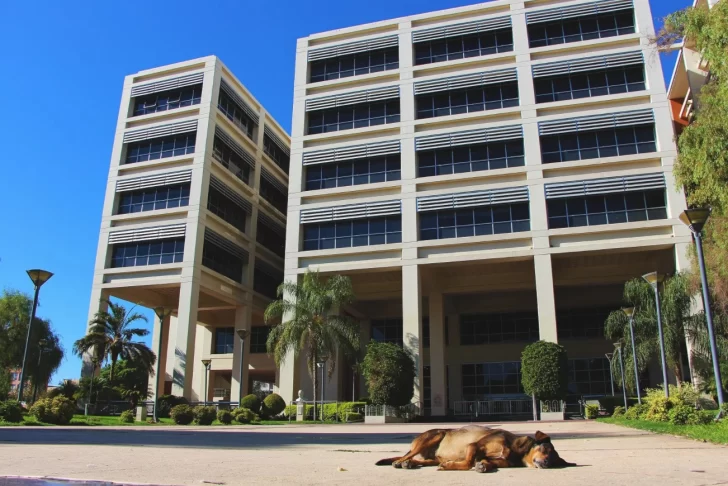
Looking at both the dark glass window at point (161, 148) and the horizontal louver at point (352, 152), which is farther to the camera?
the dark glass window at point (161, 148)

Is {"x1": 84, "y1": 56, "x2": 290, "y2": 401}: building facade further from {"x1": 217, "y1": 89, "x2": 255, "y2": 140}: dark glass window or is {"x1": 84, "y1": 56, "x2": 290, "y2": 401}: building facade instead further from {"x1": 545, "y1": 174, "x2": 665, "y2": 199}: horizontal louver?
{"x1": 545, "y1": 174, "x2": 665, "y2": 199}: horizontal louver

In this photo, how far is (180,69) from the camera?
149ft

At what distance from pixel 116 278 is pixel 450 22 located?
2934 centimetres

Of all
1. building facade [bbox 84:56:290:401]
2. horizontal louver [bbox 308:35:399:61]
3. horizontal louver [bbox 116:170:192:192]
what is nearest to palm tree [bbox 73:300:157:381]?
building facade [bbox 84:56:290:401]

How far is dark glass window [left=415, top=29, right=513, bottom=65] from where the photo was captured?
41.1 metres

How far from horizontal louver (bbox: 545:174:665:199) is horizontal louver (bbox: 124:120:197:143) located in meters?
25.2

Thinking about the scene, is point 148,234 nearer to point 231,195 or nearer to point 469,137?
point 231,195

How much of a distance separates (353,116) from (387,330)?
57.9ft

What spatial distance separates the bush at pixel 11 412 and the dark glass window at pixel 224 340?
31007 mm

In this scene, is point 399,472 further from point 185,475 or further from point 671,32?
point 671,32

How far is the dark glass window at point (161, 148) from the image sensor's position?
43469 millimetres

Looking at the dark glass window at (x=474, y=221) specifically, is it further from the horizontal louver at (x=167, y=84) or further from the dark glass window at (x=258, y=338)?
the dark glass window at (x=258, y=338)

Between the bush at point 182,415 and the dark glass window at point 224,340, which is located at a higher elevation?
the dark glass window at point 224,340

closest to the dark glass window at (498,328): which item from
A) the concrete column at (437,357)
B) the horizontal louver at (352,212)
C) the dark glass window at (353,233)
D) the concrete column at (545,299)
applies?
the concrete column at (437,357)
